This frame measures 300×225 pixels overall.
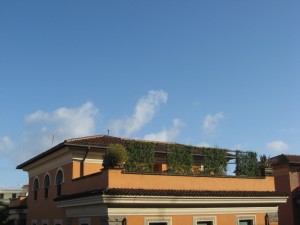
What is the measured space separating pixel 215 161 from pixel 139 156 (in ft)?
13.8

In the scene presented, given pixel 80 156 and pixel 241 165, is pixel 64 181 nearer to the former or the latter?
pixel 80 156

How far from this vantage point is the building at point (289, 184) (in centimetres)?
2902

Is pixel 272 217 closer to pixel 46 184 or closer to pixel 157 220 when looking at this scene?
pixel 157 220

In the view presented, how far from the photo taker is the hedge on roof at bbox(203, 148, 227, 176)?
1997 cm

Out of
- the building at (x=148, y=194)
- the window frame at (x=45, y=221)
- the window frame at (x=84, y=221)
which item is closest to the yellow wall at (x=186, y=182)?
the building at (x=148, y=194)

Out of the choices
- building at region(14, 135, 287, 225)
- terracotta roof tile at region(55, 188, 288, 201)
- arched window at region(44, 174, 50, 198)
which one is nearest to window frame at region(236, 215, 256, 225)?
building at region(14, 135, 287, 225)

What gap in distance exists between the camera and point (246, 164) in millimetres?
20766

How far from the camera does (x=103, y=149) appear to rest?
21094mm

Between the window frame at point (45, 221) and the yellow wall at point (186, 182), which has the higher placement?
the yellow wall at point (186, 182)

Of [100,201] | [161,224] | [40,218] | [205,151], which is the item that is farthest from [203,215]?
[40,218]

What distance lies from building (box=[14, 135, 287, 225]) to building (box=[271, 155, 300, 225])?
10.2 metres

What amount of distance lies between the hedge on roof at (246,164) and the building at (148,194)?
2.29ft

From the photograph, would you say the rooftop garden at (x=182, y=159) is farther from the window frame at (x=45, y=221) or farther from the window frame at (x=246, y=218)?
the window frame at (x=45, y=221)

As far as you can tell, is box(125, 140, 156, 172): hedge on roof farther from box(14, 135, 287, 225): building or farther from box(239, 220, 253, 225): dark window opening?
box(239, 220, 253, 225): dark window opening
